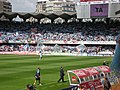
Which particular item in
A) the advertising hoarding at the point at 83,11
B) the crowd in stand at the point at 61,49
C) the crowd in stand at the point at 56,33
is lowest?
the crowd in stand at the point at 61,49

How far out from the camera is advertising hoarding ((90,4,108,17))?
3196 inches

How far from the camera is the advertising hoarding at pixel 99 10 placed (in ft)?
266

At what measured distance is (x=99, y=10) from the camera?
81.4 metres

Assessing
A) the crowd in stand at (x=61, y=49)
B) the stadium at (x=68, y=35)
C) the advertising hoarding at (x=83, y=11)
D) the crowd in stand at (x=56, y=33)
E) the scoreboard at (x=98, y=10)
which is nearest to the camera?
the stadium at (x=68, y=35)

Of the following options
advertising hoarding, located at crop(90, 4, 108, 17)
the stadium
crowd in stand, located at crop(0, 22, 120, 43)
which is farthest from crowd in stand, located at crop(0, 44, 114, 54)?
advertising hoarding, located at crop(90, 4, 108, 17)

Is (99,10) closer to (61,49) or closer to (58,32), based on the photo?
(61,49)

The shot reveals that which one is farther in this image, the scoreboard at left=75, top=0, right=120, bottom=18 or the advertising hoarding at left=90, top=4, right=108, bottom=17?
the advertising hoarding at left=90, top=4, right=108, bottom=17

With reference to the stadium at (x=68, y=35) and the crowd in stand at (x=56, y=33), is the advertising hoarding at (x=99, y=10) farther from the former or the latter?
the crowd in stand at (x=56, y=33)

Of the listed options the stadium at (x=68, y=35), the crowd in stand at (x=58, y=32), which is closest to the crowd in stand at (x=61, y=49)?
the stadium at (x=68, y=35)

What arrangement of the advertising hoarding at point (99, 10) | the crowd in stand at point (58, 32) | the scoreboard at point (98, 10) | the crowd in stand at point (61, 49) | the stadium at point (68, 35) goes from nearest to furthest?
the stadium at point (68, 35)
the crowd in stand at point (61, 49)
the scoreboard at point (98, 10)
the advertising hoarding at point (99, 10)
the crowd in stand at point (58, 32)

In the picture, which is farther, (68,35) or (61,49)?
(68,35)

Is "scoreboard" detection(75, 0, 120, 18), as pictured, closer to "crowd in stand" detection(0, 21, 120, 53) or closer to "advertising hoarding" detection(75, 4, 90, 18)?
"advertising hoarding" detection(75, 4, 90, 18)

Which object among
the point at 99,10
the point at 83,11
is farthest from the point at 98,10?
the point at 83,11

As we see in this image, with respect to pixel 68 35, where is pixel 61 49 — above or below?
below
